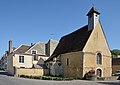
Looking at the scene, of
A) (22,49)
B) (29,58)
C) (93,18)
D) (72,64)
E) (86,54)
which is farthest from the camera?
(22,49)

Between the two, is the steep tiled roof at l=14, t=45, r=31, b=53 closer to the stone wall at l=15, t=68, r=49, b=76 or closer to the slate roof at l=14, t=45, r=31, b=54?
the slate roof at l=14, t=45, r=31, b=54

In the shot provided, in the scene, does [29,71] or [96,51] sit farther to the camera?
[29,71]

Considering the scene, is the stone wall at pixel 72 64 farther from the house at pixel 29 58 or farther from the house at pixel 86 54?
the house at pixel 29 58

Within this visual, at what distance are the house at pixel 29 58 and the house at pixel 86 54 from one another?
4.62 m

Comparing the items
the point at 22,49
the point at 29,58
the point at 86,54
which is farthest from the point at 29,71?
the point at 86,54

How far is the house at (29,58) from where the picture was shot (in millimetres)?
42719

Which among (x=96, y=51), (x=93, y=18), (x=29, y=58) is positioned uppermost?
(x=93, y=18)

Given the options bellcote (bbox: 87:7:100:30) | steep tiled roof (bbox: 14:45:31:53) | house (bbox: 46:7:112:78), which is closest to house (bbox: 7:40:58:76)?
steep tiled roof (bbox: 14:45:31:53)

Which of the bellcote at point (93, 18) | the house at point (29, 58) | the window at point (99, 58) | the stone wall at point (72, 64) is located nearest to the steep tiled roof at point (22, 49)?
the house at point (29, 58)

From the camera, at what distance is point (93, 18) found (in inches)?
1588

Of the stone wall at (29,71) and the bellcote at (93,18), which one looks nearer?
the bellcote at (93,18)

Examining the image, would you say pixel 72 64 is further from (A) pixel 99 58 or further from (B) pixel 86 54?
(A) pixel 99 58

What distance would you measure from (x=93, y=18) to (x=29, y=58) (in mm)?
17966

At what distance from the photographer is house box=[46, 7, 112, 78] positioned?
1518 inches
